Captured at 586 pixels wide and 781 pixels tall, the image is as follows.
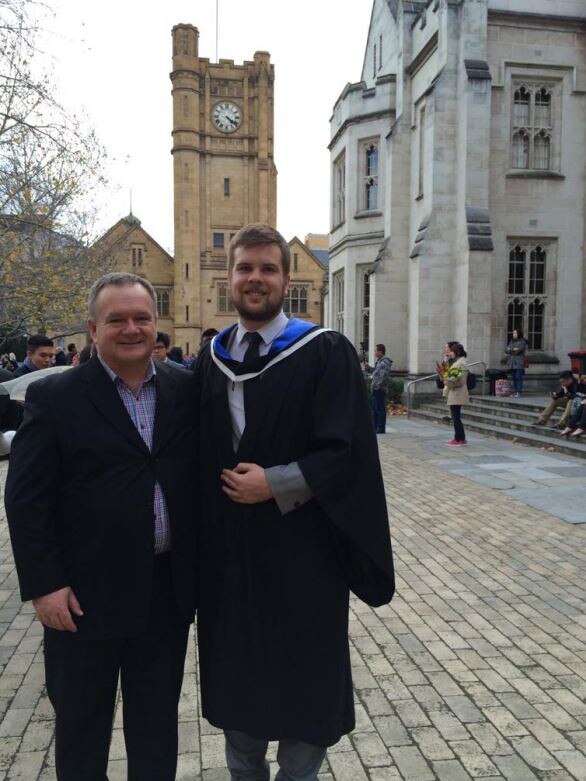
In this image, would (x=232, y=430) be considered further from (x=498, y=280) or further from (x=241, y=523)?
(x=498, y=280)

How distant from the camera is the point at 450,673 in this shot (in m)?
3.59

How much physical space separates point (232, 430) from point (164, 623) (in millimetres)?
730

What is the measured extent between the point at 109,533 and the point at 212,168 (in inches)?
2341

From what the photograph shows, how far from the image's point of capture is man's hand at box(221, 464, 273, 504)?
204 cm

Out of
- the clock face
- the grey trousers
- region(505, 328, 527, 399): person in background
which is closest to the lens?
the grey trousers

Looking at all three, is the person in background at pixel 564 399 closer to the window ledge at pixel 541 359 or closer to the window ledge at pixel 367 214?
the window ledge at pixel 541 359

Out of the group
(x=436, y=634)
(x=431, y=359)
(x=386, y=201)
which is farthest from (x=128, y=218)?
(x=436, y=634)

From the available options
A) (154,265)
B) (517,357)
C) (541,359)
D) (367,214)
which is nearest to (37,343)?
(517,357)

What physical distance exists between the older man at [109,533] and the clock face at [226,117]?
61.1 metres

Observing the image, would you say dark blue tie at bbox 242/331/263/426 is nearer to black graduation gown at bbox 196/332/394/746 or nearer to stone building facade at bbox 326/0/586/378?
black graduation gown at bbox 196/332/394/746

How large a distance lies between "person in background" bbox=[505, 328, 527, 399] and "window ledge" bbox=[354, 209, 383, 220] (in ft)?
26.6

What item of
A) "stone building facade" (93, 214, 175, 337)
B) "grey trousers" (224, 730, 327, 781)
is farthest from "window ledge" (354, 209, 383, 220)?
"stone building facade" (93, 214, 175, 337)

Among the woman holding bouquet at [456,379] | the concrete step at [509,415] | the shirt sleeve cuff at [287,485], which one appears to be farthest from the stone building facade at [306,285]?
the shirt sleeve cuff at [287,485]

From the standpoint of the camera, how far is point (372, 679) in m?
3.54
